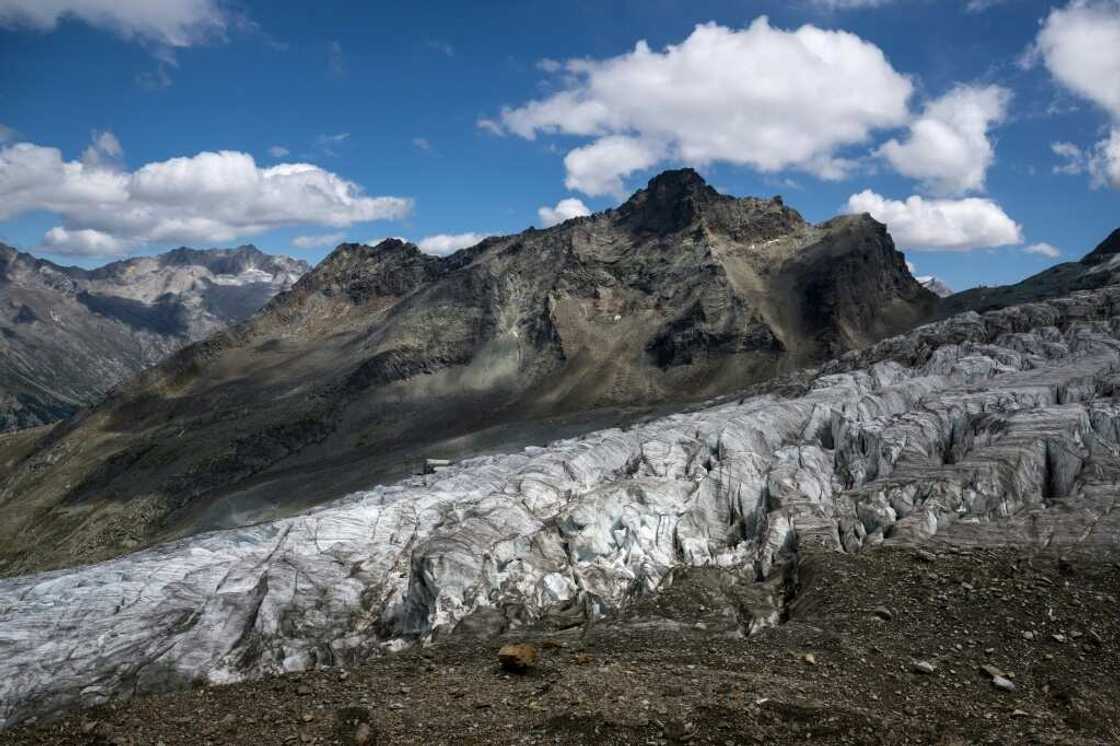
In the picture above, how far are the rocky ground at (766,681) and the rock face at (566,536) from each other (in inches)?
108

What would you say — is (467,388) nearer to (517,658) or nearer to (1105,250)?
(517,658)

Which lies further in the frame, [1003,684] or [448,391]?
[448,391]

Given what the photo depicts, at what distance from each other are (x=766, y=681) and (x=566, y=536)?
1492cm

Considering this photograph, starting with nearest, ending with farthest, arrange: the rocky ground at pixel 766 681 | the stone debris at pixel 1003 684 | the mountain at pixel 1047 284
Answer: the rocky ground at pixel 766 681 → the stone debris at pixel 1003 684 → the mountain at pixel 1047 284

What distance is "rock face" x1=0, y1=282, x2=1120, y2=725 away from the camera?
25859 mm

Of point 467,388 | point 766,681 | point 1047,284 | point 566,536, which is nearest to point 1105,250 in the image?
point 1047,284

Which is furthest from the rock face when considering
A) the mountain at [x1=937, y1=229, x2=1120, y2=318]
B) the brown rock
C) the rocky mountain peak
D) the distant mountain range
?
the rocky mountain peak

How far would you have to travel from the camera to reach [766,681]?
19.1 m

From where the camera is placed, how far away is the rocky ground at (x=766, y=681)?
16812 mm

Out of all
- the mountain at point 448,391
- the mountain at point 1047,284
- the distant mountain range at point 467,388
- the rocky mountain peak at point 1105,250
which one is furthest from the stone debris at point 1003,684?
the rocky mountain peak at point 1105,250

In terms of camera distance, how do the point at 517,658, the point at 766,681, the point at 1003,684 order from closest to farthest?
1. the point at 1003,684
2. the point at 766,681
3. the point at 517,658

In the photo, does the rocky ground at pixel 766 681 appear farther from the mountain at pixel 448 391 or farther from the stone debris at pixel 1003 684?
the mountain at pixel 448 391

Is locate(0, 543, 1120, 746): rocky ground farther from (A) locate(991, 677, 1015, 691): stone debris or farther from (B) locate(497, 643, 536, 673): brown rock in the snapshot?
(B) locate(497, 643, 536, 673): brown rock

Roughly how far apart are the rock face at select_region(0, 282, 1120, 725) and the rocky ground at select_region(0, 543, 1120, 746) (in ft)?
9.01
